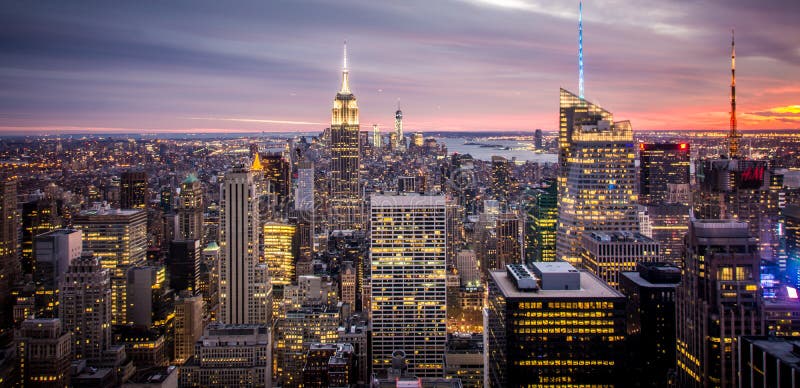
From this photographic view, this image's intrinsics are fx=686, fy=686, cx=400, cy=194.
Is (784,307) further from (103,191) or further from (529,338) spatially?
(103,191)

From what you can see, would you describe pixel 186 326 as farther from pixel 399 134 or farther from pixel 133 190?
pixel 399 134

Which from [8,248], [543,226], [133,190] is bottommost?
[8,248]

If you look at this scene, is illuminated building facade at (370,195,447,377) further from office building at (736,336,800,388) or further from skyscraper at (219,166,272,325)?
office building at (736,336,800,388)

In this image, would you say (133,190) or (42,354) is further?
(133,190)

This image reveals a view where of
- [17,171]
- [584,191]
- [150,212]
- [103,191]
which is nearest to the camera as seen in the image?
[17,171]

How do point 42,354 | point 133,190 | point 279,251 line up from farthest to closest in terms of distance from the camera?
point 279,251
point 133,190
point 42,354

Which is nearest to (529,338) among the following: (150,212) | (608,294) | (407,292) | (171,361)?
(608,294)

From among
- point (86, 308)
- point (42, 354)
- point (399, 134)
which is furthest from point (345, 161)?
point (42, 354)

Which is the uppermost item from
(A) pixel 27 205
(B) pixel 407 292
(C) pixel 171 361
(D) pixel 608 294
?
(A) pixel 27 205
